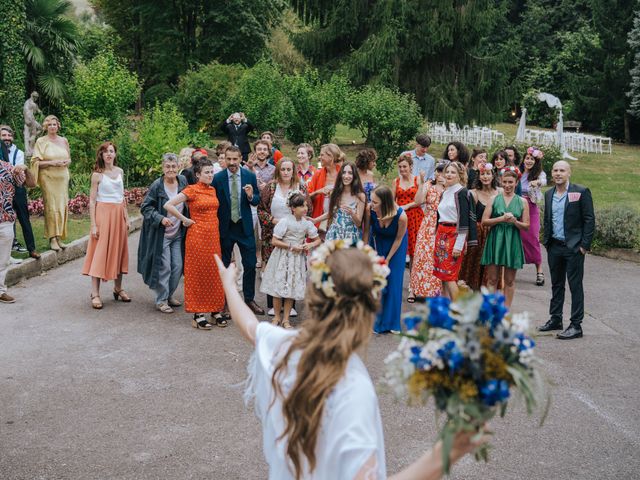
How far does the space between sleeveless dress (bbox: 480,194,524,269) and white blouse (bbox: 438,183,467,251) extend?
522 mm

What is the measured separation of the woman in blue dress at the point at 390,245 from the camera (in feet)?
29.8

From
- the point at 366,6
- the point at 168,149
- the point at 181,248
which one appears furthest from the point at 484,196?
the point at 366,6

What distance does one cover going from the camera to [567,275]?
923 centimetres

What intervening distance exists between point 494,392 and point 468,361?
13 cm

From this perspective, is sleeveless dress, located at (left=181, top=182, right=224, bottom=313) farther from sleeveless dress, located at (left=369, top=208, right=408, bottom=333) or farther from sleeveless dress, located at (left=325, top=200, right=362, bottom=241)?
sleeveless dress, located at (left=369, top=208, right=408, bottom=333)

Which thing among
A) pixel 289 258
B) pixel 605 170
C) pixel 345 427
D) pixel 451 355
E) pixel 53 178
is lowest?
pixel 289 258

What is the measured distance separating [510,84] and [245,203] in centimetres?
2807

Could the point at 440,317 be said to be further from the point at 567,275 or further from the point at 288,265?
the point at 567,275

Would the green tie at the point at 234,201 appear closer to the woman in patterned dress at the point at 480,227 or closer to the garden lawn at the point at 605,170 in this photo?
the woman in patterned dress at the point at 480,227

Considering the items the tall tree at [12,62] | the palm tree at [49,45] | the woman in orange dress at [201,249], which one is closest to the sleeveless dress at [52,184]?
the woman in orange dress at [201,249]

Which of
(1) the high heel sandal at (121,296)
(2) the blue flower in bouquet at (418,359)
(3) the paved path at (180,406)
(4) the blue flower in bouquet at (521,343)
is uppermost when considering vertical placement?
(4) the blue flower in bouquet at (521,343)

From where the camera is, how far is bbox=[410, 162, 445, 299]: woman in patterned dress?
10383 mm

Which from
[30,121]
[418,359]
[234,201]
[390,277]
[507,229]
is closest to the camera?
[418,359]

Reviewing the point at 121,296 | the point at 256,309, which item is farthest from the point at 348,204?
the point at 121,296
